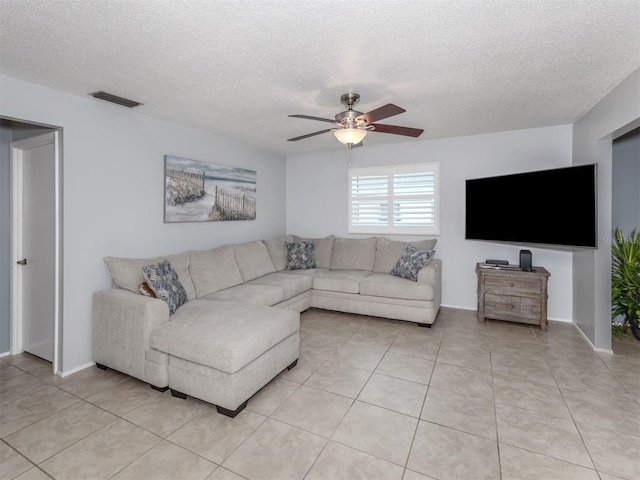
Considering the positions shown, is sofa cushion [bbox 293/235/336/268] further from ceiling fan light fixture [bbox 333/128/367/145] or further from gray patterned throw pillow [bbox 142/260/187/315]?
ceiling fan light fixture [bbox 333/128/367/145]

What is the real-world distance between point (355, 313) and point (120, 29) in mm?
3736

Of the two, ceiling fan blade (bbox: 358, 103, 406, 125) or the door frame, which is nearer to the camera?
ceiling fan blade (bbox: 358, 103, 406, 125)

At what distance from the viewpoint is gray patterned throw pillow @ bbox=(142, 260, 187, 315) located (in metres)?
2.74

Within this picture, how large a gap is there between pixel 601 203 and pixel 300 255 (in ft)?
11.9

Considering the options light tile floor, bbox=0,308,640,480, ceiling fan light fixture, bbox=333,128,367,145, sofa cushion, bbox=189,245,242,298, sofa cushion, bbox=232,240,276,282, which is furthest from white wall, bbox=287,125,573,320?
ceiling fan light fixture, bbox=333,128,367,145

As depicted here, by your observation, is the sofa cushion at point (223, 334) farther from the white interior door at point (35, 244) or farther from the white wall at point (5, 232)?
the white wall at point (5, 232)

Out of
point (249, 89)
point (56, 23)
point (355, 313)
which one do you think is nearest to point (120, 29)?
point (56, 23)

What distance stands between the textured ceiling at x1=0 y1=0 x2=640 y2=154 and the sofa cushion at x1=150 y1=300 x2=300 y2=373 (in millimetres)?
1908

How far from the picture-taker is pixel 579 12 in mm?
1726

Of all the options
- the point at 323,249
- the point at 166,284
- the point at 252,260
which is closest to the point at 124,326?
the point at 166,284

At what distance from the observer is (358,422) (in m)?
2.10

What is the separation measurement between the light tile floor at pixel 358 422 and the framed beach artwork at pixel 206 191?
1892 mm

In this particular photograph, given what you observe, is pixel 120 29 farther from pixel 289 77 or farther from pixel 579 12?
pixel 579 12

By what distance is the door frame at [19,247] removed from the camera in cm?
277
